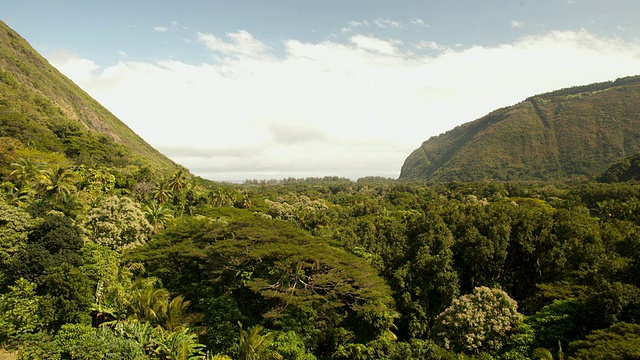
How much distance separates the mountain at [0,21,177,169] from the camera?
51.5 metres

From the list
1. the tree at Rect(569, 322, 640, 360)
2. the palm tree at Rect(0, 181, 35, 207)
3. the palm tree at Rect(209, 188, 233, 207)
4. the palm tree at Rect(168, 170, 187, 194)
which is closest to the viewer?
the tree at Rect(569, 322, 640, 360)

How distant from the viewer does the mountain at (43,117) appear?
51.5m

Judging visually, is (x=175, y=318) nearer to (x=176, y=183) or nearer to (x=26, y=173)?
(x=26, y=173)

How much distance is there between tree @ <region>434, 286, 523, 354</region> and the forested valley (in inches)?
2.7

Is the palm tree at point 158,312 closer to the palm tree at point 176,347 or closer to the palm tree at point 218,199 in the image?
the palm tree at point 176,347

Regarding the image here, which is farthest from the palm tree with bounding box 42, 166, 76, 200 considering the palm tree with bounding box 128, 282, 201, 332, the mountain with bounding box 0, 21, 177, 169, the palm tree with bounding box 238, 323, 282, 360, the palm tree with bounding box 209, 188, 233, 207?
the palm tree with bounding box 209, 188, 233, 207

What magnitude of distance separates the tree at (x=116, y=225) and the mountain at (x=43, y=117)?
868 inches

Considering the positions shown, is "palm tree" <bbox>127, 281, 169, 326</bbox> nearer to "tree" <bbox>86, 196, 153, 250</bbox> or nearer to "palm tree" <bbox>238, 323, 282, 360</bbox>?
"palm tree" <bbox>238, 323, 282, 360</bbox>

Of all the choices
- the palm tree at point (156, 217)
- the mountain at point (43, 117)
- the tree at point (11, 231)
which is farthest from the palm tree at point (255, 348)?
the mountain at point (43, 117)

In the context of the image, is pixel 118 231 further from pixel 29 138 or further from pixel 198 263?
pixel 29 138

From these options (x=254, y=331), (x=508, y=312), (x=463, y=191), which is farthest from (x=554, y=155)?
(x=254, y=331)

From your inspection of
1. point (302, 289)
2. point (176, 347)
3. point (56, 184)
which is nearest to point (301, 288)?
point (302, 289)

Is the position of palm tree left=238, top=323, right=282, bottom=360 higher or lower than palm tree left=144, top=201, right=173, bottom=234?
lower

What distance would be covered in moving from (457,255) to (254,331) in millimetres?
17506
